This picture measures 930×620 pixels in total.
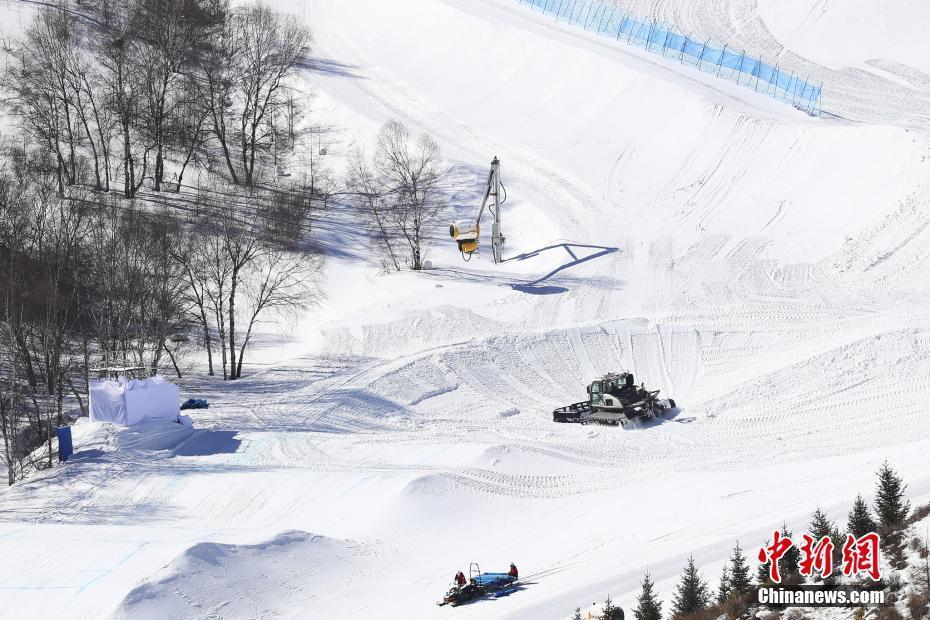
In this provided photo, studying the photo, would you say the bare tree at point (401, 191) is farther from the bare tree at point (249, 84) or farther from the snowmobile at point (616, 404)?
the snowmobile at point (616, 404)

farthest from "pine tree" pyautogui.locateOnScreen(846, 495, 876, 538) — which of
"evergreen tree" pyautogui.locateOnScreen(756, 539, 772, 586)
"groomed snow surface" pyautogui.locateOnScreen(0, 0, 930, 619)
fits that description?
"groomed snow surface" pyautogui.locateOnScreen(0, 0, 930, 619)

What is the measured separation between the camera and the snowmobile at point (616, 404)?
3412 cm

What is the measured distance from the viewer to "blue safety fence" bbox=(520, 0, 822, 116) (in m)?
58.9

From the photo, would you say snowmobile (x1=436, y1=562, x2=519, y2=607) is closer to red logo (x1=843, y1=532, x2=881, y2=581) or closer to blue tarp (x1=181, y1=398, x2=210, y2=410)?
red logo (x1=843, y1=532, x2=881, y2=581)

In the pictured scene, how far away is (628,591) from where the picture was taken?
70.5 feet

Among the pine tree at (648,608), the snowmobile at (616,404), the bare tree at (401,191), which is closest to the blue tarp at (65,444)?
the snowmobile at (616,404)

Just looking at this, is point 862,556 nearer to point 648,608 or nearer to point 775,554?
point 775,554

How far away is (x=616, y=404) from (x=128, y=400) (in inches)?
595

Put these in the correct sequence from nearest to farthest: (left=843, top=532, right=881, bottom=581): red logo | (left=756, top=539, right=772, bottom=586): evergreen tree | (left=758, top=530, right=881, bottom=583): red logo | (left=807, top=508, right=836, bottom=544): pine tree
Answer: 1. (left=843, top=532, right=881, bottom=581): red logo
2. (left=758, top=530, right=881, bottom=583): red logo
3. (left=756, top=539, right=772, bottom=586): evergreen tree
4. (left=807, top=508, right=836, bottom=544): pine tree

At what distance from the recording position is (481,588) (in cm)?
2284

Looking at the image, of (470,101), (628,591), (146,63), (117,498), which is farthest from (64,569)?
(470,101)

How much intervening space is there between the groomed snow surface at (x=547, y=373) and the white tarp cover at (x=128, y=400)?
0.63 m

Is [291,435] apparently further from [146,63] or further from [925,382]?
[146,63]

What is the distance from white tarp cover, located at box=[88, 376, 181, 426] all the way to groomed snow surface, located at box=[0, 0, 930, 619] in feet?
2.06
